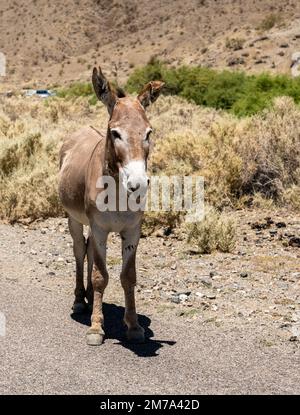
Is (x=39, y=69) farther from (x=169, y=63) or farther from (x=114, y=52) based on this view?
(x=169, y=63)

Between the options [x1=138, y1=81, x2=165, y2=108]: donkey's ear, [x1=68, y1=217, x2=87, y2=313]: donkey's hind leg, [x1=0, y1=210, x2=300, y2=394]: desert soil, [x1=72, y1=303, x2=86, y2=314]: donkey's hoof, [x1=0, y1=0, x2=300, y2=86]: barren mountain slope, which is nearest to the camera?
[x1=0, y1=210, x2=300, y2=394]: desert soil

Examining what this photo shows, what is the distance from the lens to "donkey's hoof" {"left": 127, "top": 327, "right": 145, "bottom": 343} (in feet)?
21.1

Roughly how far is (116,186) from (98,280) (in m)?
0.93

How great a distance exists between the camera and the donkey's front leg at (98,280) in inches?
248

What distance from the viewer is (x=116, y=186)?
613 centimetres

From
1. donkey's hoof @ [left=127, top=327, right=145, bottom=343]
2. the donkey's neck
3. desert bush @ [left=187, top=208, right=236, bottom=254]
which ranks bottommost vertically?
desert bush @ [left=187, top=208, right=236, bottom=254]

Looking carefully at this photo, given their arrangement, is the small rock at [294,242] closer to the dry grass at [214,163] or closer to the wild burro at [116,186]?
the dry grass at [214,163]

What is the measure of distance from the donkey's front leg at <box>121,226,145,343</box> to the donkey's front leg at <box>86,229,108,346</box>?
0.19m

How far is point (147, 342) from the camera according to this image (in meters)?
6.47

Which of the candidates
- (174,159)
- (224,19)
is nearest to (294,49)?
(224,19)

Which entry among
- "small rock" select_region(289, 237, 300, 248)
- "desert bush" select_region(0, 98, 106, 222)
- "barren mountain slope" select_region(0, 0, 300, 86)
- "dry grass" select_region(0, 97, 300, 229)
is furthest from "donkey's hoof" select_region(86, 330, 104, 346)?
"barren mountain slope" select_region(0, 0, 300, 86)

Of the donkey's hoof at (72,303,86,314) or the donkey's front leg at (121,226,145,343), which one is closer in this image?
the donkey's front leg at (121,226,145,343)

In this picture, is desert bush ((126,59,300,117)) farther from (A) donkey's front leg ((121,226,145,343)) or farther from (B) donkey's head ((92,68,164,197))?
(B) donkey's head ((92,68,164,197))

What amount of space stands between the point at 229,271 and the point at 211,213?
6.01 feet
